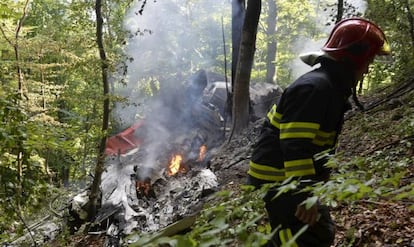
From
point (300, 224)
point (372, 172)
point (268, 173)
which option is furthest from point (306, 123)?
point (300, 224)

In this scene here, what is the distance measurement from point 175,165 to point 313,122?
1136 centimetres

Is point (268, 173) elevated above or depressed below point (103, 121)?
above

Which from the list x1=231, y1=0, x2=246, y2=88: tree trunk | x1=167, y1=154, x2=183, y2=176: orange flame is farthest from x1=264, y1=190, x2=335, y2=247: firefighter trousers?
x1=231, y1=0, x2=246, y2=88: tree trunk

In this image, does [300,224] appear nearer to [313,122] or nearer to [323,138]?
[323,138]

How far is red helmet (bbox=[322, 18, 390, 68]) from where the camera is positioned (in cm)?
Answer: 254

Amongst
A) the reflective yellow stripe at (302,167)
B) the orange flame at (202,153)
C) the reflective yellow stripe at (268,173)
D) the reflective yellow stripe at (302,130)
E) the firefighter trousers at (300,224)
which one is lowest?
the orange flame at (202,153)

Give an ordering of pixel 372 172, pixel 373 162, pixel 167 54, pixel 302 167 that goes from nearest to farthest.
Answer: pixel 372 172 → pixel 302 167 → pixel 373 162 → pixel 167 54

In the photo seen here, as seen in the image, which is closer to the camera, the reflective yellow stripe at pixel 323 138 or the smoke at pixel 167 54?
the reflective yellow stripe at pixel 323 138

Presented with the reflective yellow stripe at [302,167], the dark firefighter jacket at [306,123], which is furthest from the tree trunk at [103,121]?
the reflective yellow stripe at [302,167]

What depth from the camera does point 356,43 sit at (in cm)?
253

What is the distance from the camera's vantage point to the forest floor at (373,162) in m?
3.83

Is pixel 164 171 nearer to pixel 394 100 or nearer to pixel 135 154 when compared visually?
pixel 135 154

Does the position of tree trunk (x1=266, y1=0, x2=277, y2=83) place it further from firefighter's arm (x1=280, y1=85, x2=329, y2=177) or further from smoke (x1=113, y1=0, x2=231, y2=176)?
firefighter's arm (x1=280, y1=85, x2=329, y2=177)

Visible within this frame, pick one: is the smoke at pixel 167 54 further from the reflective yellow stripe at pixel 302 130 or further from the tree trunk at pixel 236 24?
the reflective yellow stripe at pixel 302 130
